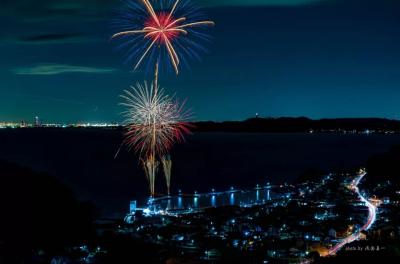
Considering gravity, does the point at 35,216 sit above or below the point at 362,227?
above

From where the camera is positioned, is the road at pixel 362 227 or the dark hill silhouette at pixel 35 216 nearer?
the dark hill silhouette at pixel 35 216

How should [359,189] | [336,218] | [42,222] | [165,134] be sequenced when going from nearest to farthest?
[42,222] < [165,134] < [336,218] < [359,189]

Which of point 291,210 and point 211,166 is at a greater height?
point 211,166

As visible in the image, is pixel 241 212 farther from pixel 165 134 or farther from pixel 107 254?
pixel 107 254

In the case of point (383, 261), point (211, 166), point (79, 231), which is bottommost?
point (383, 261)

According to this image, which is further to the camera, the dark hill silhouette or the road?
the road

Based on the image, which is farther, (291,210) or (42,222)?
(291,210)

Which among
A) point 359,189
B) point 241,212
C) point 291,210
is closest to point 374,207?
point 291,210

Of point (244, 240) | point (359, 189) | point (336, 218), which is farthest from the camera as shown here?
point (359, 189)

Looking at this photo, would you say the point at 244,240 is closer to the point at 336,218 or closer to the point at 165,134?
the point at 165,134

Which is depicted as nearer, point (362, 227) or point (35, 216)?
point (35, 216)
